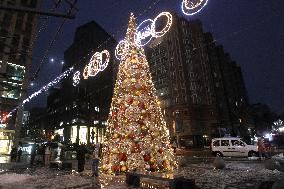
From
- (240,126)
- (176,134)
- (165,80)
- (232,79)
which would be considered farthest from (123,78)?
(232,79)

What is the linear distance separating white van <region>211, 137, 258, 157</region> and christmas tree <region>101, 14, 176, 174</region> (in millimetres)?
13402

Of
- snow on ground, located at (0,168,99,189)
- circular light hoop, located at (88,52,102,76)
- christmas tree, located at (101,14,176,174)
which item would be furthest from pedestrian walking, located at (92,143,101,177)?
circular light hoop, located at (88,52,102,76)

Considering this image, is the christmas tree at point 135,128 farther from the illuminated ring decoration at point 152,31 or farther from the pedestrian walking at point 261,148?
the pedestrian walking at point 261,148

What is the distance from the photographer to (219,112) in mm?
67312

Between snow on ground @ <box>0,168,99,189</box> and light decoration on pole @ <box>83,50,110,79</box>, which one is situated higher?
light decoration on pole @ <box>83,50,110,79</box>

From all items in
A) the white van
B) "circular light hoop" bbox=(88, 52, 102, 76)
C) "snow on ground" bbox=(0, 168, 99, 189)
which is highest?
"circular light hoop" bbox=(88, 52, 102, 76)

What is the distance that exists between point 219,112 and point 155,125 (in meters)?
58.2

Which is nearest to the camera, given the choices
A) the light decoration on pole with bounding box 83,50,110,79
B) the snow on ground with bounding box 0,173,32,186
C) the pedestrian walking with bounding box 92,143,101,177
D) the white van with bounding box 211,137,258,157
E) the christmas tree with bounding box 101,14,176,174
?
the snow on ground with bounding box 0,173,32,186

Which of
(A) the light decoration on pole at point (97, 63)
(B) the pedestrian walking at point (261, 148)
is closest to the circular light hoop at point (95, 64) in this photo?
(A) the light decoration on pole at point (97, 63)

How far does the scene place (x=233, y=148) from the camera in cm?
2450

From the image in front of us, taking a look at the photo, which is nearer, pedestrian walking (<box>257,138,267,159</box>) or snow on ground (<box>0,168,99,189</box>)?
snow on ground (<box>0,168,99,189</box>)

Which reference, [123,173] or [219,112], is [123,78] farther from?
[219,112]

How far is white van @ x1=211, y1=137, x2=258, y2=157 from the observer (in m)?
23.9

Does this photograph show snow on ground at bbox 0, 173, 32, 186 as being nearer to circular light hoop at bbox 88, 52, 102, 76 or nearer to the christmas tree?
the christmas tree
